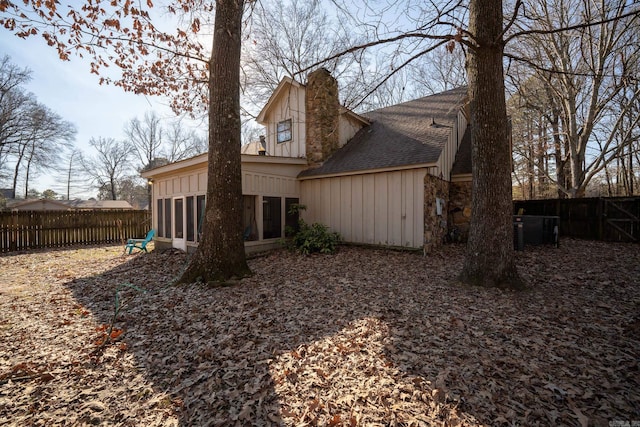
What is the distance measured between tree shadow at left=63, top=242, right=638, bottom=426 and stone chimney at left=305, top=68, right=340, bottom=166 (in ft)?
19.9

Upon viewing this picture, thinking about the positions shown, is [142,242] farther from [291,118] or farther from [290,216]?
[291,118]

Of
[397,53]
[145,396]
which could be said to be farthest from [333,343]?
[397,53]

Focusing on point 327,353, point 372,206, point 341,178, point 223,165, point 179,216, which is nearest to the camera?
point 327,353

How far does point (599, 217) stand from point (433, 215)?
6691 mm

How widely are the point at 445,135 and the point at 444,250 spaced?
11.6 feet

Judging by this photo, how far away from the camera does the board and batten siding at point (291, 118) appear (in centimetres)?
1080

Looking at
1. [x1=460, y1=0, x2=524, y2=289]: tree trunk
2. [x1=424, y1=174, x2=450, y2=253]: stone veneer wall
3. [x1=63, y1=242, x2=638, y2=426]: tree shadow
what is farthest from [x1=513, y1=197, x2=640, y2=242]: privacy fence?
[x1=63, y1=242, x2=638, y2=426]: tree shadow

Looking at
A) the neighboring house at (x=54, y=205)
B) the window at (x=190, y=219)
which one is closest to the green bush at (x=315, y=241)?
the window at (x=190, y=219)

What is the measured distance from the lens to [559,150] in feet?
55.4

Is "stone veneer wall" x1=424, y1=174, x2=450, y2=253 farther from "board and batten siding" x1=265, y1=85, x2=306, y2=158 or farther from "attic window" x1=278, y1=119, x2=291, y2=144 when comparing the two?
"attic window" x1=278, y1=119, x2=291, y2=144

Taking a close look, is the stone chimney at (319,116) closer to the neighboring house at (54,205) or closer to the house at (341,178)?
the house at (341,178)

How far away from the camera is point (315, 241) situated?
27.5ft

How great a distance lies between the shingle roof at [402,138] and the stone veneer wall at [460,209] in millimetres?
Result: 2075

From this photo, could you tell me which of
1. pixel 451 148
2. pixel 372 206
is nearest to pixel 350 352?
pixel 372 206
